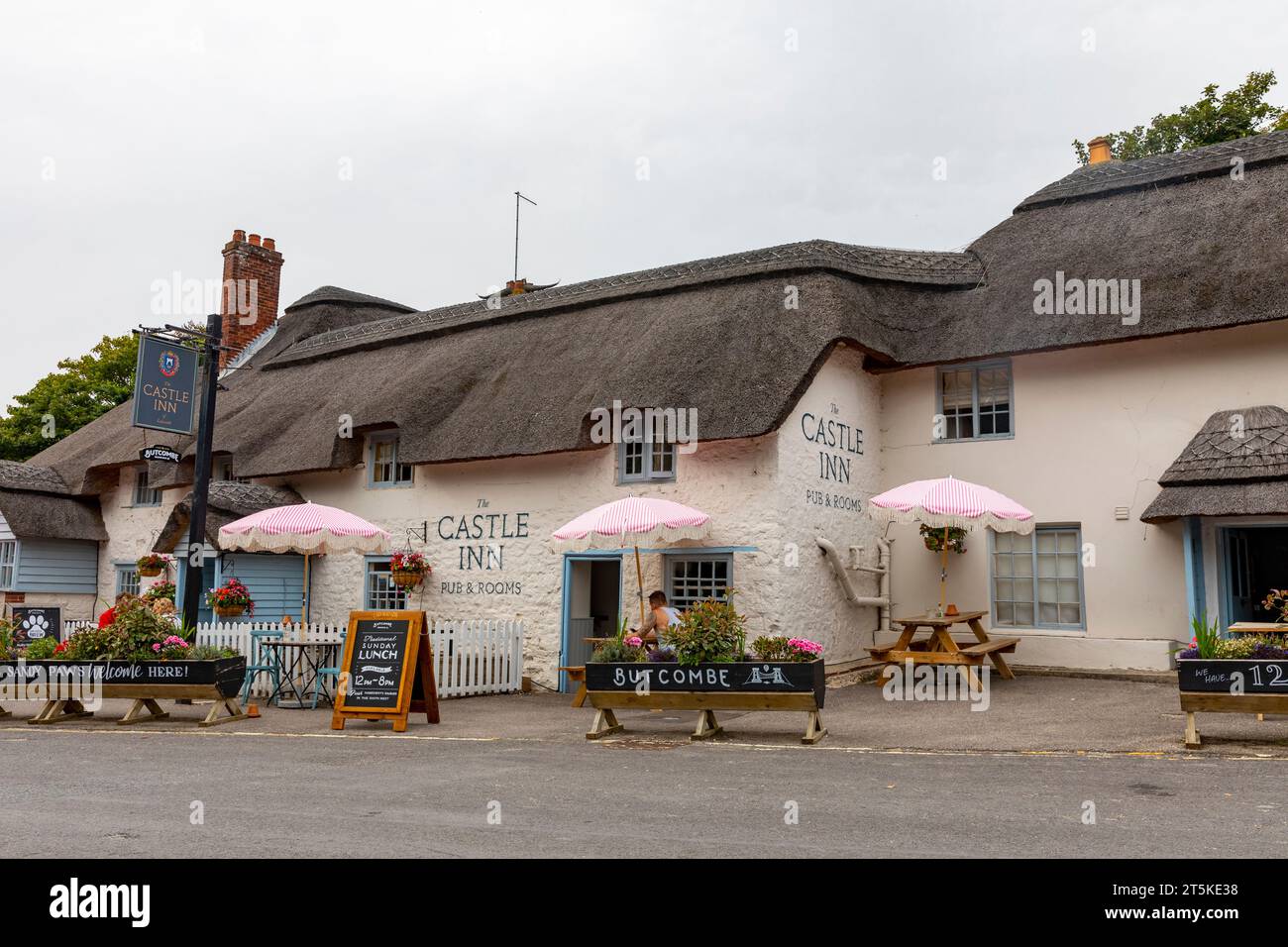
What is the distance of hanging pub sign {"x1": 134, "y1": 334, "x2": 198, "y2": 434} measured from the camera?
15.0 metres

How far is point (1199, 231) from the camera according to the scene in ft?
48.5

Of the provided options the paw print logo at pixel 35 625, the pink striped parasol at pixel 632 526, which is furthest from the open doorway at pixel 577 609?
the paw print logo at pixel 35 625

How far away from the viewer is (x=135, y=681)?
11.8m

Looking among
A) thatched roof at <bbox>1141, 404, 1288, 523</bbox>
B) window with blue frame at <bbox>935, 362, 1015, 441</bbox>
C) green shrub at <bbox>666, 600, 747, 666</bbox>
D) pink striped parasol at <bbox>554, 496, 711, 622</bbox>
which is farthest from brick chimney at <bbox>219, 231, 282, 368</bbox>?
thatched roof at <bbox>1141, 404, 1288, 523</bbox>

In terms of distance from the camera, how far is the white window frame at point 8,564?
840 inches

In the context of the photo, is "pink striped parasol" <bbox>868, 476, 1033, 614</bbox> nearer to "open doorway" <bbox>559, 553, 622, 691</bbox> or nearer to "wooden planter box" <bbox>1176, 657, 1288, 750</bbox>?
"wooden planter box" <bbox>1176, 657, 1288, 750</bbox>

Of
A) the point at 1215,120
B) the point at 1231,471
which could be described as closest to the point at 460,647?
the point at 1231,471

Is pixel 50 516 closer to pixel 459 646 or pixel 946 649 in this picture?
pixel 459 646

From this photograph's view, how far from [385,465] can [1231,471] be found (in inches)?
503

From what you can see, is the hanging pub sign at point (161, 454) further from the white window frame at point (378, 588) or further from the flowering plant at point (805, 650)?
the flowering plant at point (805, 650)

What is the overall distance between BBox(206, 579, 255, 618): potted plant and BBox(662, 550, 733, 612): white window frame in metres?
6.02

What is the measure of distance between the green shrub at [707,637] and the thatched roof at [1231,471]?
632cm
